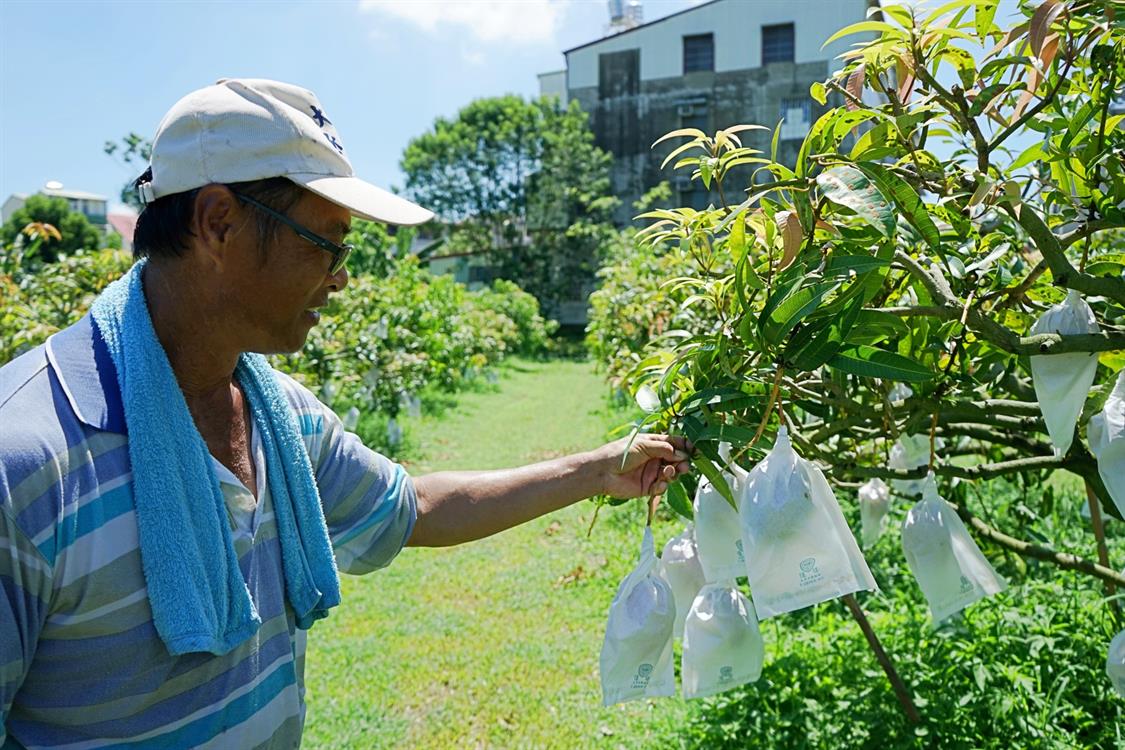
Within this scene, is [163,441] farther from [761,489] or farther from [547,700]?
[547,700]

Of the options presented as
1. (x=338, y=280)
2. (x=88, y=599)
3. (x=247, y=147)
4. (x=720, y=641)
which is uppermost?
(x=247, y=147)

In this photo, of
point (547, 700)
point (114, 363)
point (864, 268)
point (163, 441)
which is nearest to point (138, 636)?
point (163, 441)

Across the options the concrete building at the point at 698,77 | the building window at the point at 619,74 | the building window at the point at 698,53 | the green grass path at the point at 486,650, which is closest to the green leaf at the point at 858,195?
the green grass path at the point at 486,650

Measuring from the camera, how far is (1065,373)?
49.2 inches

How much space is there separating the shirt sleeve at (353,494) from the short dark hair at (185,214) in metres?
0.36

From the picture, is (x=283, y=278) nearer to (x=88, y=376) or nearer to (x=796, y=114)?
(x=88, y=376)

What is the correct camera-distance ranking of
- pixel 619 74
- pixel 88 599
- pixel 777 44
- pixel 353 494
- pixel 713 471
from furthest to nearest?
pixel 619 74
pixel 777 44
pixel 353 494
pixel 713 471
pixel 88 599

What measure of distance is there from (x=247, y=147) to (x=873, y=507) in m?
1.87

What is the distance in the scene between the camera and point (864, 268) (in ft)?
3.68

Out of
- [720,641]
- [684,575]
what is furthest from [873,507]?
[720,641]

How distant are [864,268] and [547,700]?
2651mm

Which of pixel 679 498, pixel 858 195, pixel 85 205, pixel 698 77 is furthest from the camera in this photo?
pixel 85 205

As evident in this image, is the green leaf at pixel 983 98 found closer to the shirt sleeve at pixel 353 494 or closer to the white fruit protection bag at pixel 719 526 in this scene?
the white fruit protection bag at pixel 719 526

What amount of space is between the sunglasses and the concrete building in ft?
65.6
